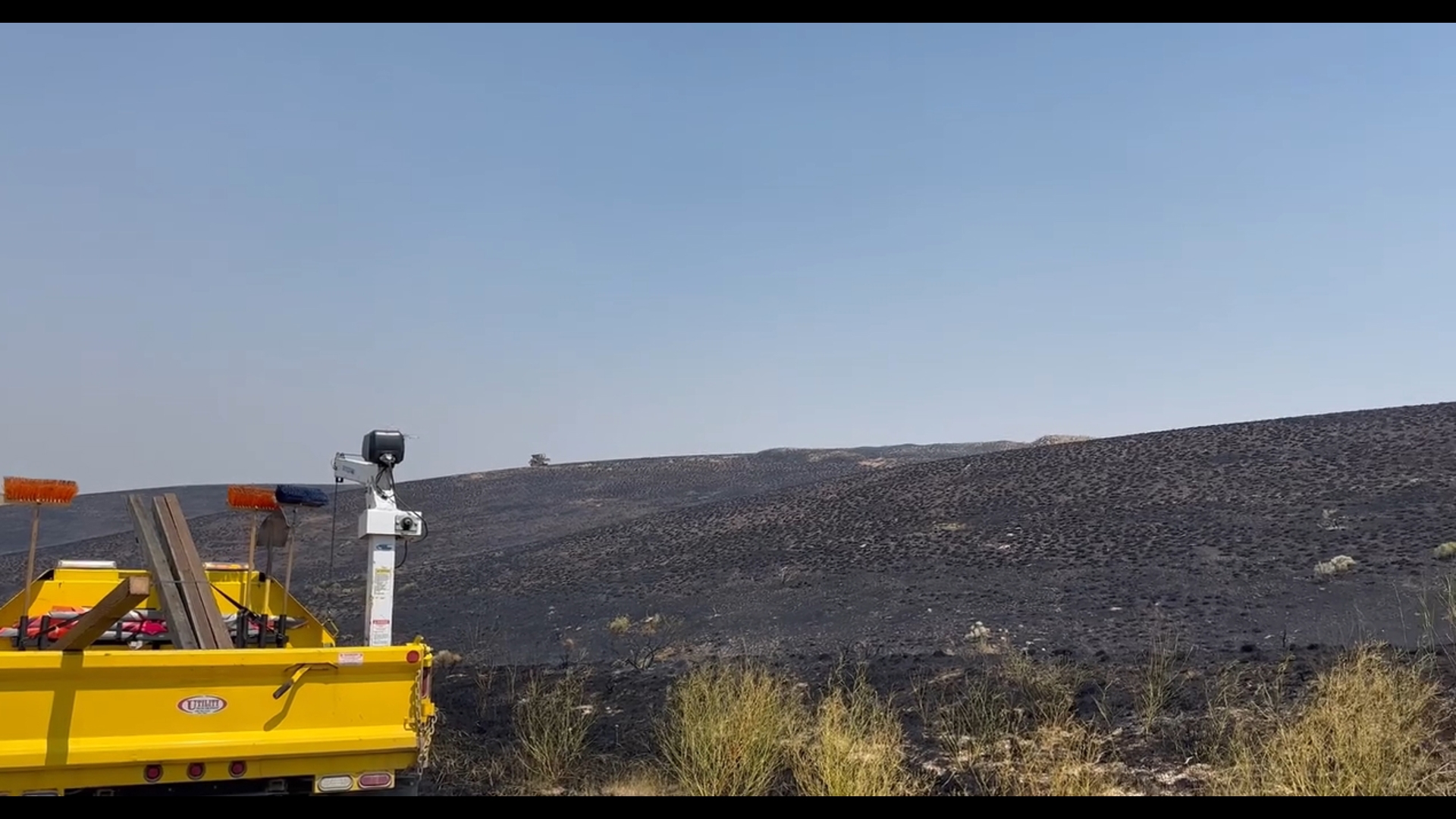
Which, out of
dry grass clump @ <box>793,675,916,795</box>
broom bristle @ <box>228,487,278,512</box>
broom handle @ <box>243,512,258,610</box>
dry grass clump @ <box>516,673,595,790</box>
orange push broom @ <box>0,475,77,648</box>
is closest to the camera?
orange push broom @ <box>0,475,77,648</box>

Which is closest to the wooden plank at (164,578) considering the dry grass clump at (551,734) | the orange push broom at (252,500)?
the orange push broom at (252,500)

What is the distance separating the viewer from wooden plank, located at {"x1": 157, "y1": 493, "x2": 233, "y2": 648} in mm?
6535

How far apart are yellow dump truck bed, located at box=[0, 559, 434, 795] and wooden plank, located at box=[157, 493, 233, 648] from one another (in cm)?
56

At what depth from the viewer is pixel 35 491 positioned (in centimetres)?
609

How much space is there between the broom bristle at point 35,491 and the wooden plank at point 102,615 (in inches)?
31.0

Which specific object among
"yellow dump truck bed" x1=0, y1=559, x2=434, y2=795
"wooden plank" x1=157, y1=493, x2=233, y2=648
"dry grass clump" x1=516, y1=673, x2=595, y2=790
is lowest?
"dry grass clump" x1=516, y1=673, x2=595, y2=790

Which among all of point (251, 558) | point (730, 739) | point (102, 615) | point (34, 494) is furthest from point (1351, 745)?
point (34, 494)

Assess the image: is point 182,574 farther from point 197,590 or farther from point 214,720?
point 214,720

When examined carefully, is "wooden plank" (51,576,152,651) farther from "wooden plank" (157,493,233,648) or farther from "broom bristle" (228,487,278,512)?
"broom bristle" (228,487,278,512)

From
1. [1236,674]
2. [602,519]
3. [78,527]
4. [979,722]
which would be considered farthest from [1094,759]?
[78,527]

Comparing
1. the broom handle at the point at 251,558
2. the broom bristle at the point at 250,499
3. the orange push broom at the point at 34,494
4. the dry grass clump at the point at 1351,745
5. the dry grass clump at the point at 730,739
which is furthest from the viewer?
the dry grass clump at the point at 730,739

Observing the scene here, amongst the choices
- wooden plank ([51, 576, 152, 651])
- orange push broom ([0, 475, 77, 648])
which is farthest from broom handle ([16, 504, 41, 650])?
wooden plank ([51, 576, 152, 651])

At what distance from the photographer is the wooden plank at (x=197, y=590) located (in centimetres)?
654

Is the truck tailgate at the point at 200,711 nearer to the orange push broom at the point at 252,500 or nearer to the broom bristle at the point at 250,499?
the orange push broom at the point at 252,500
